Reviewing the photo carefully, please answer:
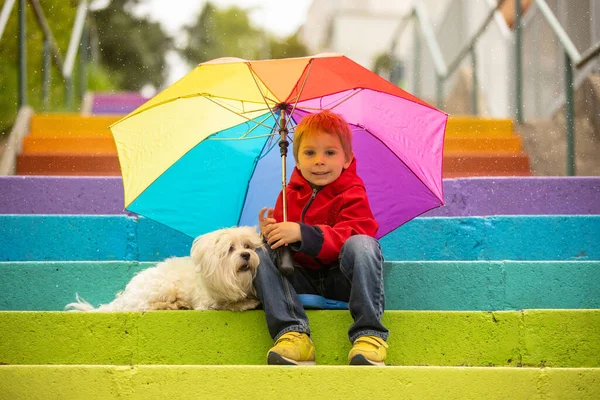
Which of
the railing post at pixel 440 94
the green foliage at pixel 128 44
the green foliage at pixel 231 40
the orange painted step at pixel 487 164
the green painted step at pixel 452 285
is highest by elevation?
the green foliage at pixel 231 40

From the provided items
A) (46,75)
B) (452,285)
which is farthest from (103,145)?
(452,285)

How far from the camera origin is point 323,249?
3375mm

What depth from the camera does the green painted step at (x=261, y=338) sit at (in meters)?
3.13

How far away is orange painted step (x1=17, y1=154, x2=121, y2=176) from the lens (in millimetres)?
6203

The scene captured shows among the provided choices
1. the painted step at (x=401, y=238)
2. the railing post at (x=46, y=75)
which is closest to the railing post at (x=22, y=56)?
the railing post at (x=46, y=75)

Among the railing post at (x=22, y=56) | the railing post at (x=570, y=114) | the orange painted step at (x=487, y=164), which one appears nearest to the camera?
the railing post at (x=570, y=114)

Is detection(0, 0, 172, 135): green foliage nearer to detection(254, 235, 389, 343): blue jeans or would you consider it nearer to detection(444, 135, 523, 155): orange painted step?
detection(444, 135, 523, 155): orange painted step

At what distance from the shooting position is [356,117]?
3.86 m

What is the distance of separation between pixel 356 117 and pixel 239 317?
115cm

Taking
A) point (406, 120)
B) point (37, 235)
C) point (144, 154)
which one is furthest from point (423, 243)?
point (37, 235)

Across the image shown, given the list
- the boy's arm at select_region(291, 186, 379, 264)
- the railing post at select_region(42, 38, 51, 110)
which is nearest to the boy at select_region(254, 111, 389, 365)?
the boy's arm at select_region(291, 186, 379, 264)

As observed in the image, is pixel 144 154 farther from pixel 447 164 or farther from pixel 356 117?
A: pixel 447 164

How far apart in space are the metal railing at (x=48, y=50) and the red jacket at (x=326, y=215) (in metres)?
3.64

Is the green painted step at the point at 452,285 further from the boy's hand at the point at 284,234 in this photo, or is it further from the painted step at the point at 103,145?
the painted step at the point at 103,145
